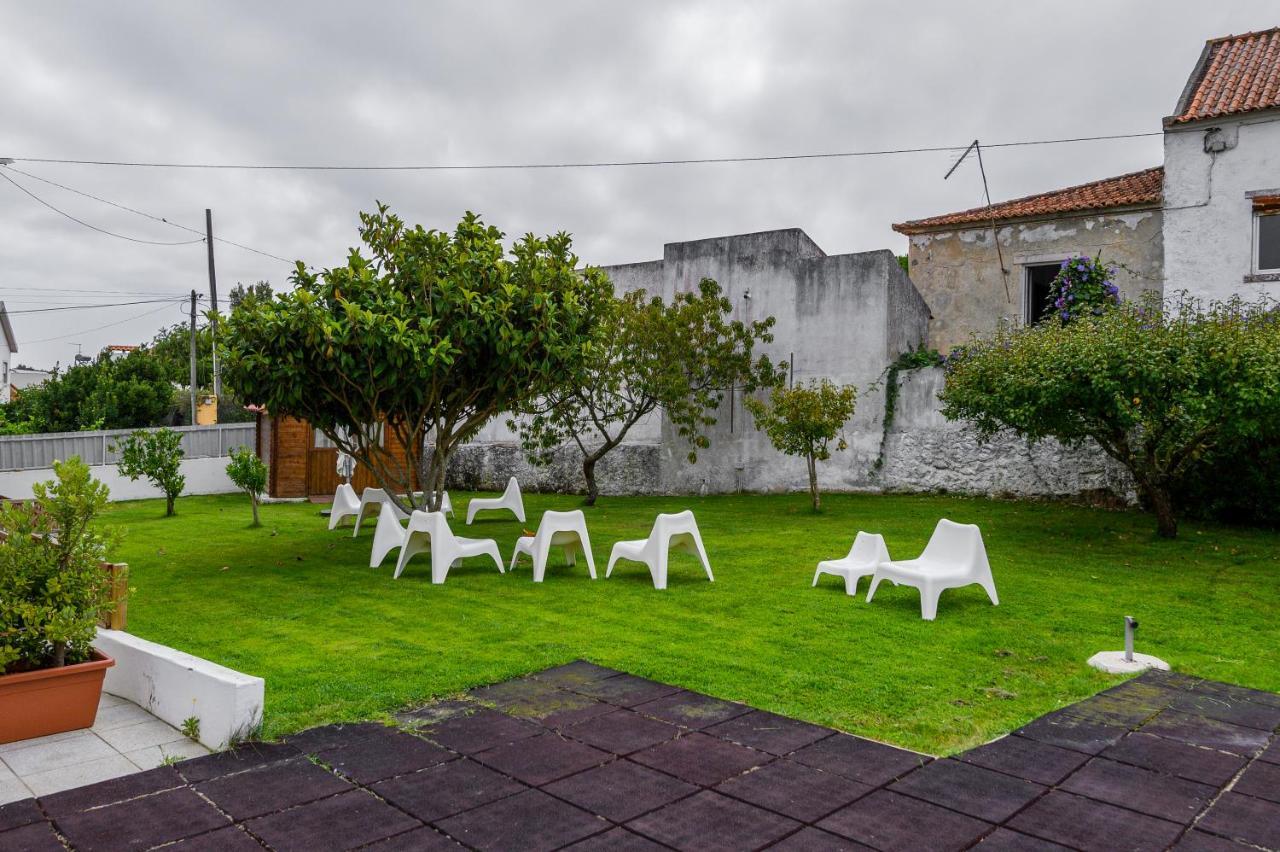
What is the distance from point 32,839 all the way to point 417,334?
6.14 metres

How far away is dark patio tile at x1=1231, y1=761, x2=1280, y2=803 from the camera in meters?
3.67

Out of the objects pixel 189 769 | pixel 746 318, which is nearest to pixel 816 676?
pixel 189 769

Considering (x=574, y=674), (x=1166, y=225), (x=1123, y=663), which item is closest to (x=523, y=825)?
(x=574, y=674)

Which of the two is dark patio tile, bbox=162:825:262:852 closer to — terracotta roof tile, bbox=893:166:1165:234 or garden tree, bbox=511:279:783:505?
garden tree, bbox=511:279:783:505

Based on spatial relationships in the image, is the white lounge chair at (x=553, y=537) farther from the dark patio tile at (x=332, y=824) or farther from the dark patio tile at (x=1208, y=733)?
the dark patio tile at (x=1208, y=733)

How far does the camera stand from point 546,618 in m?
7.13

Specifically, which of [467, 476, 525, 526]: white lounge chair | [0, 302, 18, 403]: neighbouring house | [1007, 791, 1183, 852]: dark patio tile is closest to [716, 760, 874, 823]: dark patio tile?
[1007, 791, 1183, 852]: dark patio tile

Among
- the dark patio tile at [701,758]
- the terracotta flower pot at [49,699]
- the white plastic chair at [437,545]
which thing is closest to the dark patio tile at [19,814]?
the terracotta flower pot at [49,699]

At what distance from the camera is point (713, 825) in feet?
11.0

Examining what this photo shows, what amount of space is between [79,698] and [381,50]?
9968 mm

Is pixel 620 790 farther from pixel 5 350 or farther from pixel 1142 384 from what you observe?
pixel 5 350

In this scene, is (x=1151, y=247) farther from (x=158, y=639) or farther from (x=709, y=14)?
(x=158, y=639)

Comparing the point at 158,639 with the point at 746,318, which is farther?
the point at 746,318

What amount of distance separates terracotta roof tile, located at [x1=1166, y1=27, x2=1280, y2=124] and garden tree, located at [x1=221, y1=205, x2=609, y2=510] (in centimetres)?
1186
